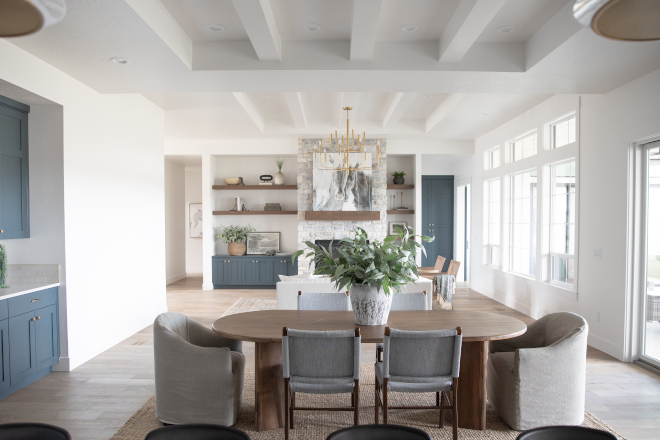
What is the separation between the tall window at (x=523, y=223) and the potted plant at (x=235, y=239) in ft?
16.6

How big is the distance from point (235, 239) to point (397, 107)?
4458 millimetres

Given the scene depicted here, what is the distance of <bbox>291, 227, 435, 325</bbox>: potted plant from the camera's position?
108 inches

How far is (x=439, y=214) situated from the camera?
945cm

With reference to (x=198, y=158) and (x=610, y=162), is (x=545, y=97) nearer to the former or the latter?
(x=610, y=162)

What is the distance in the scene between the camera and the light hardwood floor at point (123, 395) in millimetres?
2891

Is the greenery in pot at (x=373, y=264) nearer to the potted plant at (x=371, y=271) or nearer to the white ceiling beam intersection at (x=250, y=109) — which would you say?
the potted plant at (x=371, y=271)

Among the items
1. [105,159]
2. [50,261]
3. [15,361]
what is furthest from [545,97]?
[15,361]

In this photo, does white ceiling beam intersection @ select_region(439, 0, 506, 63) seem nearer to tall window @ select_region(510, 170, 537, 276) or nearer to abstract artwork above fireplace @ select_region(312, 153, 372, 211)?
tall window @ select_region(510, 170, 537, 276)

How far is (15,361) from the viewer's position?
3.36 metres

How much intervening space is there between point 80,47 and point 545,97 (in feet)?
17.0

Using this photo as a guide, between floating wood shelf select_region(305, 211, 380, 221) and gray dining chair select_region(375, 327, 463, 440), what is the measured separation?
5.66 metres

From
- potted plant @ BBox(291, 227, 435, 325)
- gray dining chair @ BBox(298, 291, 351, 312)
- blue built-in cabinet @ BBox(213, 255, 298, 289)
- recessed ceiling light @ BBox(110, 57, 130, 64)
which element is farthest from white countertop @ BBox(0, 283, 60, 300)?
blue built-in cabinet @ BBox(213, 255, 298, 289)

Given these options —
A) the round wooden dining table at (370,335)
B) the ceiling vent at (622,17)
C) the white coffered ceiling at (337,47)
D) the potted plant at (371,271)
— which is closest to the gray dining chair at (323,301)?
the round wooden dining table at (370,335)

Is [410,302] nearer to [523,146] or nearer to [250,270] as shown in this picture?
[523,146]
